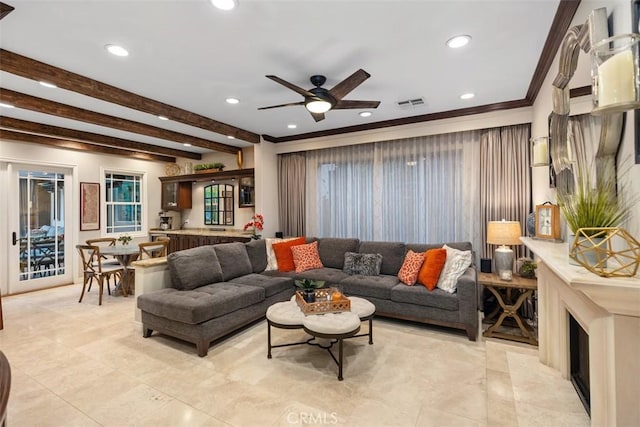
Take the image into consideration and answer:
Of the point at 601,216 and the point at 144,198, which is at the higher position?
the point at 144,198

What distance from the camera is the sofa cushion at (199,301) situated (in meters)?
2.94

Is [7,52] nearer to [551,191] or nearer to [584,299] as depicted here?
[584,299]

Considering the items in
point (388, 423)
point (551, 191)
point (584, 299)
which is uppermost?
point (551, 191)

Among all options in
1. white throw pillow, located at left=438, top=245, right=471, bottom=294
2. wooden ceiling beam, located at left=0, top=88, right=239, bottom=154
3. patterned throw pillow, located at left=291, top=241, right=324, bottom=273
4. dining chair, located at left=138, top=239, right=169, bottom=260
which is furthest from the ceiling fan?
dining chair, located at left=138, top=239, right=169, bottom=260

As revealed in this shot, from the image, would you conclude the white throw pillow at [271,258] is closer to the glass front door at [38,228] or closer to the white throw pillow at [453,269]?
the white throw pillow at [453,269]

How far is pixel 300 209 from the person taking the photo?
5.77 m

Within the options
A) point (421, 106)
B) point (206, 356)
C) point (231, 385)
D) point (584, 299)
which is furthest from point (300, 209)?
point (584, 299)

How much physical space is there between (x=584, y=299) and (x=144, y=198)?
7.83 m

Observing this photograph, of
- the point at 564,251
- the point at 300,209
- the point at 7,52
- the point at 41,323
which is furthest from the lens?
the point at 300,209

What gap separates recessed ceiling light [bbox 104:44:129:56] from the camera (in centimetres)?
253

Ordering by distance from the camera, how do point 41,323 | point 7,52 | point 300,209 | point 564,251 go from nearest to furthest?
Result: 1. point 564,251
2. point 7,52
3. point 41,323
4. point 300,209

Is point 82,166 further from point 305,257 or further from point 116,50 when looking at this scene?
point 305,257

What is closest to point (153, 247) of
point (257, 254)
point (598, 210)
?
point (257, 254)

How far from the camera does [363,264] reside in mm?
4301
